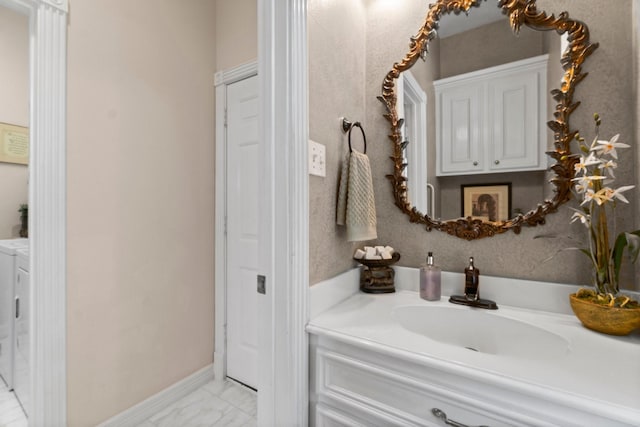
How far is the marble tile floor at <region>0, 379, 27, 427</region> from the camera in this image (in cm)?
151

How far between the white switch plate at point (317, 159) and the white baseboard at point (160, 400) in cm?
163

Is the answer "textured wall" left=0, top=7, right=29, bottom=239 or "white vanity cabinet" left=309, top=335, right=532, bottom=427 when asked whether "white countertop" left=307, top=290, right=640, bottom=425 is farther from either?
"textured wall" left=0, top=7, right=29, bottom=239

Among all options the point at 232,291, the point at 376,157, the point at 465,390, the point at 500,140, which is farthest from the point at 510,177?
the point at 232,291

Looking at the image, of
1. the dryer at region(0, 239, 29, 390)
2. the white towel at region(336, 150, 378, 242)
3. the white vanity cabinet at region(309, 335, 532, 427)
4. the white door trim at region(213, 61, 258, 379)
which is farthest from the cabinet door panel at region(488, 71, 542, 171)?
the dryer at region(0, 239, 29, 390)

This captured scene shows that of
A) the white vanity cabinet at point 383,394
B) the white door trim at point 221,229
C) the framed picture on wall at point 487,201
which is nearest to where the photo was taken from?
the white vanity cabinet at point 383,394

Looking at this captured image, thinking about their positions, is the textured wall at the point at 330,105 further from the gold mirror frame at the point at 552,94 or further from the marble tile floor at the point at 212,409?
the marble tile floor at the point at 212,409

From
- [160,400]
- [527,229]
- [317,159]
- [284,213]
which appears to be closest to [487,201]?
[527,229]

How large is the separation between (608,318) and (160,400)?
2.08m

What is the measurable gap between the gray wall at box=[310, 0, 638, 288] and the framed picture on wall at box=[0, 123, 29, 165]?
234cm

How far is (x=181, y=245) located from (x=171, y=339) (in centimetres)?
56

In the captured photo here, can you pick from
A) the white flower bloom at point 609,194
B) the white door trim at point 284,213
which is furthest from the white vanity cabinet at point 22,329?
the white flower bloom at point 609,194

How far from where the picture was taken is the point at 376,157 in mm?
1429

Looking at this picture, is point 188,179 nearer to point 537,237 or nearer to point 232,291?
point 232,291

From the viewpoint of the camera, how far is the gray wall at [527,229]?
0.97m
